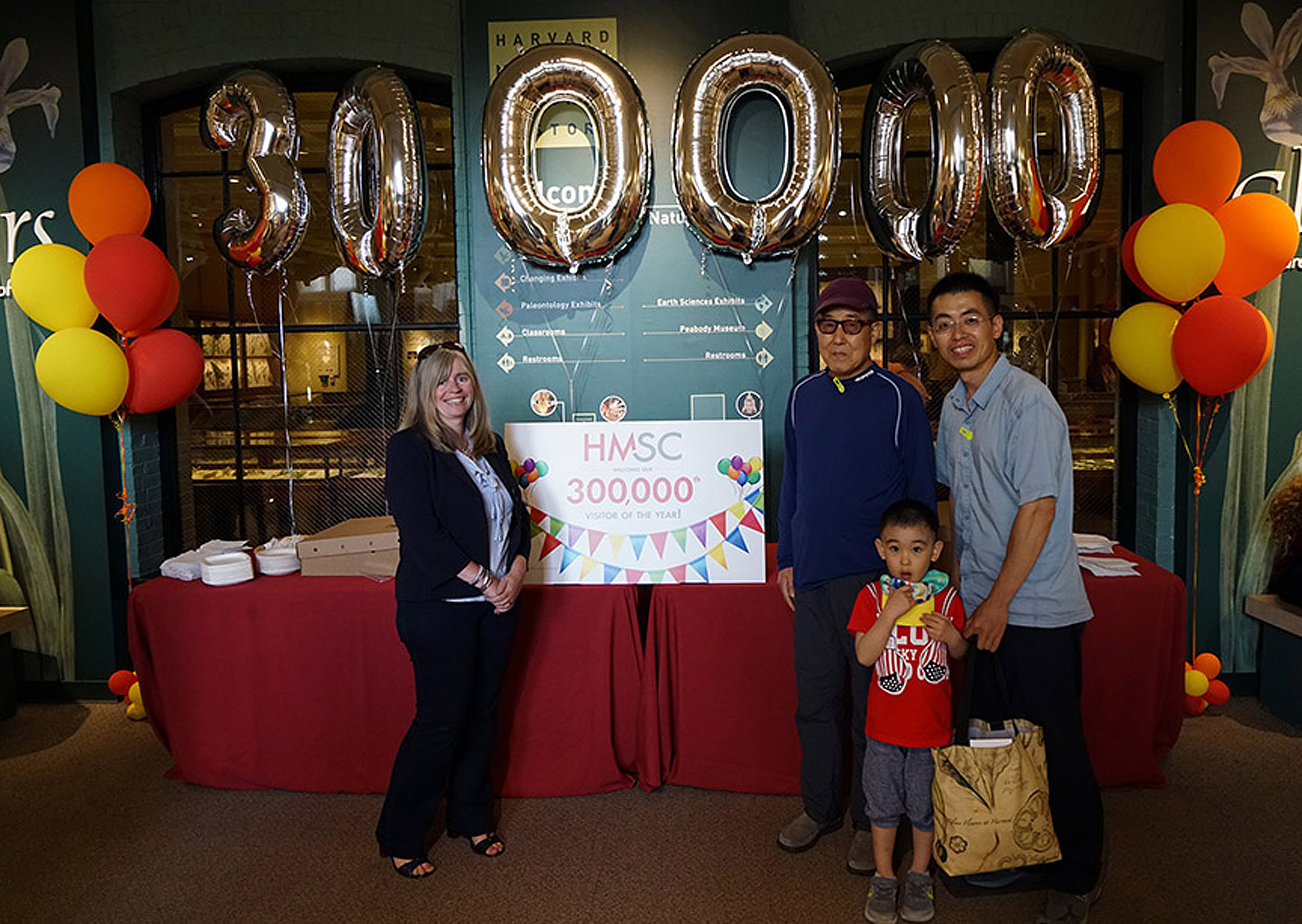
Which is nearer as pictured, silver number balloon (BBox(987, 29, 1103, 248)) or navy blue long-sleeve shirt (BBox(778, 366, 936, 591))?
navy blue long-sleeve shirt (BBox(778, 366, 936, 591))

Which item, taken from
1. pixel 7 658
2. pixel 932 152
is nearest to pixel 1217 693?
pixel 932 152

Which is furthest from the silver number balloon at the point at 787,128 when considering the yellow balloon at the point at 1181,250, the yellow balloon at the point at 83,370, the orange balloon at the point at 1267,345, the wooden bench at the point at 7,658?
the wooden bench at the point at 7,658

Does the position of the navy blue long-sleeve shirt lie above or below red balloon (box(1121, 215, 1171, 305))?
below

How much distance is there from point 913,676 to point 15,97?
13.6ft

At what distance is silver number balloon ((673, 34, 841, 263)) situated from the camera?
3080mm

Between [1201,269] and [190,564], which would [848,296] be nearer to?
[1201,269]

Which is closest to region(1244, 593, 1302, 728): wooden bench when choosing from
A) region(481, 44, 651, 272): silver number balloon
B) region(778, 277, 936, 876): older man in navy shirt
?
region(778, 277, 936, 876): older man in navy shirt

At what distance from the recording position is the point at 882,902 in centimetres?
228

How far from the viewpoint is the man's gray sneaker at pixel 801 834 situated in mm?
2596

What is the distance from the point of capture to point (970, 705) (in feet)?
7.29

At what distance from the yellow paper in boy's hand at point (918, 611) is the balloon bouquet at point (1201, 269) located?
1732mm

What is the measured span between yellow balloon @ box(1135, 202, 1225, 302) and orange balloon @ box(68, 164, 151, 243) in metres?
3.71

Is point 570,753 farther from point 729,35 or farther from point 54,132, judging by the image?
point 54,132

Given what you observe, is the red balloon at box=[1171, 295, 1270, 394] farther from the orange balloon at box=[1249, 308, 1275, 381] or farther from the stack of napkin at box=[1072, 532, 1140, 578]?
the stack of napkin at box=[1072, 532, 1140, 578]
